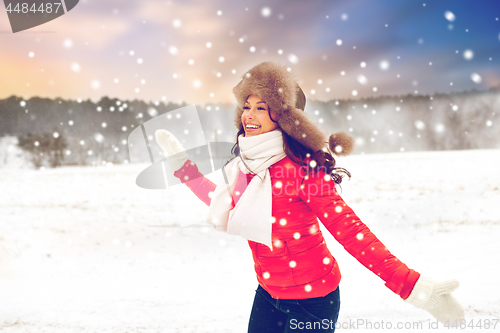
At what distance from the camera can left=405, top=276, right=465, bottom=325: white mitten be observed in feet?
3.49

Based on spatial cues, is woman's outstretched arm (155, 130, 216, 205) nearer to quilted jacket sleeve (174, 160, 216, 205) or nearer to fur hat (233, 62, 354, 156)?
quilted jacket sleeve (174, 160, 216, 205)

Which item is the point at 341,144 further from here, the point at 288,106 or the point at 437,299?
the point at 437,299

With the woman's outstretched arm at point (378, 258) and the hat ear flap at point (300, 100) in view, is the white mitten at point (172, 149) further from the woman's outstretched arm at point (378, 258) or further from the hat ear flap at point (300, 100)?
the woman's outstretched arm at point (378, 258)

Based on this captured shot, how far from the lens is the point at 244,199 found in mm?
1380

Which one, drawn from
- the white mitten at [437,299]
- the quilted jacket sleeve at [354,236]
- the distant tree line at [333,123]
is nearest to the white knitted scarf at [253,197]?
the quilted jacket sleeve at [354,236]

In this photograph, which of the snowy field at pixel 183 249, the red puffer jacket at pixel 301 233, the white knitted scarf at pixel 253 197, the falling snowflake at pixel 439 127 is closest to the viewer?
the red puffer jacket at pixel 301 233

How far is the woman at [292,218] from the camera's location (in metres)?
1.13

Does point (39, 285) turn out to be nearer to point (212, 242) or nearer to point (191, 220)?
point (212, 242)

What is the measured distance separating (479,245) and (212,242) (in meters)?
5.11

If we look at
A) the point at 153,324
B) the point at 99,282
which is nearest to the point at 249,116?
the point at 153,324

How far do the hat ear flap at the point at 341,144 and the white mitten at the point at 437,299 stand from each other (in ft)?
2.14

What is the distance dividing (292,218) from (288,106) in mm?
563

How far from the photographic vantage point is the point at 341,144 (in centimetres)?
146

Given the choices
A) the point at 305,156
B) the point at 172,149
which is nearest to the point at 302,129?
the point at 305,156
